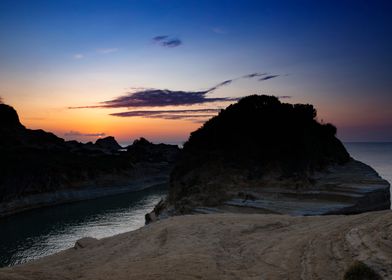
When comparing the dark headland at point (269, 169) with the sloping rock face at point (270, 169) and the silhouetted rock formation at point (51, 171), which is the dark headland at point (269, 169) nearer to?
the sloping rock face at point (270, 169)

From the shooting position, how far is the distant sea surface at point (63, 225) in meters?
45.9

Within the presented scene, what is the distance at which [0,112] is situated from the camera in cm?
10819

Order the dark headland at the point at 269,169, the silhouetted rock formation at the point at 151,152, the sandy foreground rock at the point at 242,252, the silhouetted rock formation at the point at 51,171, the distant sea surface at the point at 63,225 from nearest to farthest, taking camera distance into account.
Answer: the sandy foreground rock at the point at 242,252 → the dark headland at the point at 269,169 → the distant sea surface at the point at 63,225 → the silhouetted rock formation at the point at 51,171 → the silhouetted rock formation at the point at 151,152

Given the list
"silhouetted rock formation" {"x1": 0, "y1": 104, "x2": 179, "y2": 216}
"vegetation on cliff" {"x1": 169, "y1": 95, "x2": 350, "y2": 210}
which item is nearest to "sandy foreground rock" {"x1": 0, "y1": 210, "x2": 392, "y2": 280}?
"vegetation on cliff" {"x1": 169, "y1": 95, "x2": 350, "y2": 210}

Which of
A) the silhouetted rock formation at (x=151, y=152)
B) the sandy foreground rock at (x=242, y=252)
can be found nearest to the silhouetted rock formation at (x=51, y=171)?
the silhouetted rock formation at (x=151, y=152)

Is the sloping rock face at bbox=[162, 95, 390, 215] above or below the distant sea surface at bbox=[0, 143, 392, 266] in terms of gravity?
above

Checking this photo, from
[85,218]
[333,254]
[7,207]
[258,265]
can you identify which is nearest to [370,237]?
[333,254]

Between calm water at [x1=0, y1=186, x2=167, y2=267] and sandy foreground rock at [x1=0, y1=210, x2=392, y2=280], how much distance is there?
1002 inches

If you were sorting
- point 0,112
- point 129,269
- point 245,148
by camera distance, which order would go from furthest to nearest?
point 0,112, point 245,148, point 129,269

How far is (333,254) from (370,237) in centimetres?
152

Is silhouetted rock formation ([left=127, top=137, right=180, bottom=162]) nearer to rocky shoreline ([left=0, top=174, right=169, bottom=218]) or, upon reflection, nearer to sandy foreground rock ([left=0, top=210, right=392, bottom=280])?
rocky shoreline ([left=0, top=174, right=169, bottom=218])

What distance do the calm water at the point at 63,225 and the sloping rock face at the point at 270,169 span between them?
12077 millimetres

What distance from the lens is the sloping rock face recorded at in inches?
1650

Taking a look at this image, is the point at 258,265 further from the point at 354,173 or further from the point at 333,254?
the point at 354,173
